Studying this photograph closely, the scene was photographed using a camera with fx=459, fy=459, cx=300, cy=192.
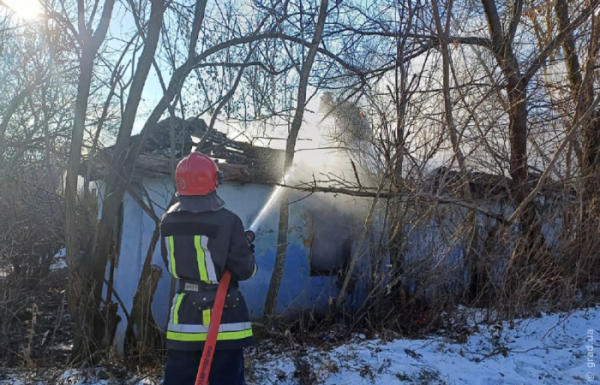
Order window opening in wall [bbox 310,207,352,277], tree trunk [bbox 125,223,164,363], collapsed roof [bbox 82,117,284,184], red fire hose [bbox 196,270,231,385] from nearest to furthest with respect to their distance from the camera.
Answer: red fire hose [bbox 196,270,231,385]
tree trunk [bbox 125,223,164,363]
collapsed roof [bbox 82,117,284,184]
window opening in wall [bbox 310,207,352,277]

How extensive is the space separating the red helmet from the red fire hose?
A: 555 millimetres

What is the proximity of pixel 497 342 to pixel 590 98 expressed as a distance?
3.67 meters

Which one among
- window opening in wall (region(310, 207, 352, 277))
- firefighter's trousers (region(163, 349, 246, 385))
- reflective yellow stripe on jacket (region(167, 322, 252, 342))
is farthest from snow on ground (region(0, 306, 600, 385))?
window opening in wall (region(310, 207, 352, 277))

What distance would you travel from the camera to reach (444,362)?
14.9 feet

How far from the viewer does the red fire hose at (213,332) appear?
2.69 metres

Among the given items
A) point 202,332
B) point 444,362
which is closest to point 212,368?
point 202,332

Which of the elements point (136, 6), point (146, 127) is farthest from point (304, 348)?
point (136, 6)

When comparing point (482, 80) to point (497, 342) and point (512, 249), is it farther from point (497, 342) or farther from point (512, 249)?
point (497, 342)

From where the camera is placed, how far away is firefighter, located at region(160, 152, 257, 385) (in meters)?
2.84

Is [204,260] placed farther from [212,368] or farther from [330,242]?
[330,242]

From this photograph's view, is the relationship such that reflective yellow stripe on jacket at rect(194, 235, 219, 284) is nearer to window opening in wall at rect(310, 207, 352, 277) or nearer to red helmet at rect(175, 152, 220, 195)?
red helmet at rect(175, 152, 220, 195)

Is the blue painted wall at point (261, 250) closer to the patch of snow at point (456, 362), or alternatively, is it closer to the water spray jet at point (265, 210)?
the water spray jet at point (265, 210)

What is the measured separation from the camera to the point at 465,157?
603cm

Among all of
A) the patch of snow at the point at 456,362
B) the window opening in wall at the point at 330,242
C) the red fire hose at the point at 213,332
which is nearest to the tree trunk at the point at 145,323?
the patch of snow at the point at 456,362
